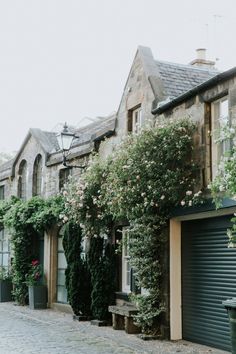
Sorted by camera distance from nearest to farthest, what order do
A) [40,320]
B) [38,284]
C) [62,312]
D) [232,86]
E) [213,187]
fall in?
A: [213,187] < [232,86] < [40,320] < [62,312] < [38,284]

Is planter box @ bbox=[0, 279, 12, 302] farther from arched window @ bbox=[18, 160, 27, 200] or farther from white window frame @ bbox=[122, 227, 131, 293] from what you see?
white window frame @ bbox=[122, 227, 131, 293]

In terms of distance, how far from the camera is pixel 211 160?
11.6 meters

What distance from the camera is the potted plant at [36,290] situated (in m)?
19.5

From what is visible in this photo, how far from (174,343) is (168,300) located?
100 cm

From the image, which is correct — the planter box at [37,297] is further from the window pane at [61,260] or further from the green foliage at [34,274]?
the window pane at [61,260]

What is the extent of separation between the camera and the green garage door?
447 inches

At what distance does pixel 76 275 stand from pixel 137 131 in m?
4.61

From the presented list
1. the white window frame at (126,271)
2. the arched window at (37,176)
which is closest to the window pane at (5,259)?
the arched window at (37,176)

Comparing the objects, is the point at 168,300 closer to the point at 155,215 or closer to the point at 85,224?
the point at 155,215

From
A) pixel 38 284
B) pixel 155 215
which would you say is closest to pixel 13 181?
pixel 38 284

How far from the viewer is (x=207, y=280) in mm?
12047

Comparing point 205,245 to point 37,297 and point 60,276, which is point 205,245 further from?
point 37,297

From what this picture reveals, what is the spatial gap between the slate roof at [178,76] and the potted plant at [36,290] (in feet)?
28.4

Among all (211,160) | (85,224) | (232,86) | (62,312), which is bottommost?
(62,312)
